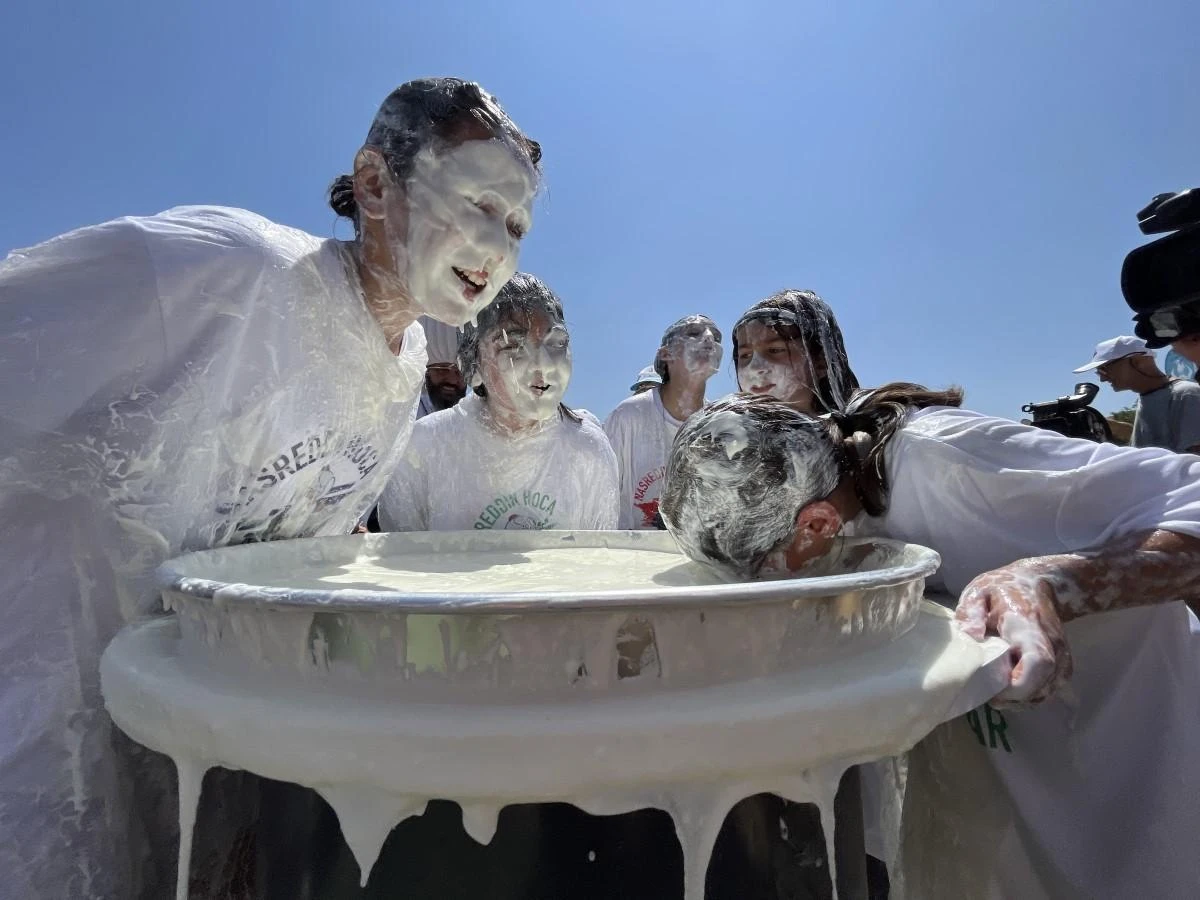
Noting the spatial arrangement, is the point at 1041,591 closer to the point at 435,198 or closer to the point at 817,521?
the point at 817,521

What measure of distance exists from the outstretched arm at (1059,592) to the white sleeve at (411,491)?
1.87 meters

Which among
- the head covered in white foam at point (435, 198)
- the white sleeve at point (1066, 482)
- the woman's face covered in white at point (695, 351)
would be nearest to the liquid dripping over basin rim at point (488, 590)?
the white sleeve at point (1066, 482)

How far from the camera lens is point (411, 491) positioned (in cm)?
251

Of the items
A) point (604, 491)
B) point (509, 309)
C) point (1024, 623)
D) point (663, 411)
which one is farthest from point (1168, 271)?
point (663, 411)

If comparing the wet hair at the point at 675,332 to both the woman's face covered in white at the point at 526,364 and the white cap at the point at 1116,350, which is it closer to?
the woman's face covered in white at the point at 526,364

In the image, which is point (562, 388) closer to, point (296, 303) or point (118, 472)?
point (296, 303)

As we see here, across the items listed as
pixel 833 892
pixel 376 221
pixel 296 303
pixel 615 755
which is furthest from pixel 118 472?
pixel 833 892

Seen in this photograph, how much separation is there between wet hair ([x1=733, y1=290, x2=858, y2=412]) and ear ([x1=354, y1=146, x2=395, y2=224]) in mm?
1224

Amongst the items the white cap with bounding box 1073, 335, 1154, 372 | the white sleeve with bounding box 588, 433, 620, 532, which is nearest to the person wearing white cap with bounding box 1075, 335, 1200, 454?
the white cap with bounding box 1073, 335, 1154, 372

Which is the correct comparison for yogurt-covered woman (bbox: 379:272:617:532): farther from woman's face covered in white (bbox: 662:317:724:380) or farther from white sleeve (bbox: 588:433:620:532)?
woman's face covered in white (bbox: 662:317:724:380)

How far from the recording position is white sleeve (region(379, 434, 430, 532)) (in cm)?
249

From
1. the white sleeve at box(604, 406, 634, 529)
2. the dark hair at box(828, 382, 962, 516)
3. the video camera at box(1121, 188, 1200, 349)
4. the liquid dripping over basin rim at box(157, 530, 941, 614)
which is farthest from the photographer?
the white sleeve at box(604, 406, 634, 529)

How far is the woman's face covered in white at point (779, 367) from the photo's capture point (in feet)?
7.27

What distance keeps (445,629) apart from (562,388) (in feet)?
6.00
